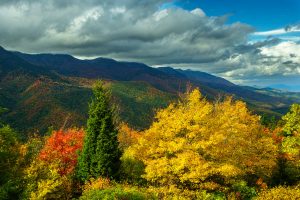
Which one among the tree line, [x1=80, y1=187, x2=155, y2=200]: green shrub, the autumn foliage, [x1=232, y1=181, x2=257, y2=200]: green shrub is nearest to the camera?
[x1=80, y1=187, x2=155, y2=200]: green shrub

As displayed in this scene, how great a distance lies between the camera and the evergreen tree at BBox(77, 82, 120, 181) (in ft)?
136

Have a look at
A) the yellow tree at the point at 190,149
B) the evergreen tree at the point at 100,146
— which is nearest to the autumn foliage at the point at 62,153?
the evergreen tree at the point at 100,146

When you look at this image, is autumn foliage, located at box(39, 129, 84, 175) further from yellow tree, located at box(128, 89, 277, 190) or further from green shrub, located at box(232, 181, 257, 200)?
green shrub, located at box(232, 181, 257, 200)

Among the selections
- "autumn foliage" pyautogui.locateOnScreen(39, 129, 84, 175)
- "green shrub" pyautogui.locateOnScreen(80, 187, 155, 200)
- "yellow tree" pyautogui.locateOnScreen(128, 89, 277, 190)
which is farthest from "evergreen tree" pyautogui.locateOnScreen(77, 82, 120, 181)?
"green shrub" pyautogui.locateOnScreen(80, 187, 155, 200)

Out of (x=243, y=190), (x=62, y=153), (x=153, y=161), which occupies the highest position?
(x=153, y=161)

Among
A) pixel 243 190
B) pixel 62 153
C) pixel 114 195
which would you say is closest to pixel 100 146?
pixel 62 153

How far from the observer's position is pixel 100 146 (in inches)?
1636

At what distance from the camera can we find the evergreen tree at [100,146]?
4134cm

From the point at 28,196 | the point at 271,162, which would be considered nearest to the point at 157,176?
the point at 28,196

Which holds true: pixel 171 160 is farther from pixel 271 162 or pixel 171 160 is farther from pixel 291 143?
pixel 271 162

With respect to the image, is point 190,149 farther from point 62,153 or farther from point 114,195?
point 62,153

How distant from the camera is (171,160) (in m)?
37.7

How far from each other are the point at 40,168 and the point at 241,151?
24395 millimetres

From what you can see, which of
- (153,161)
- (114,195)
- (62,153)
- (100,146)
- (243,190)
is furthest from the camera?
(62,153)
